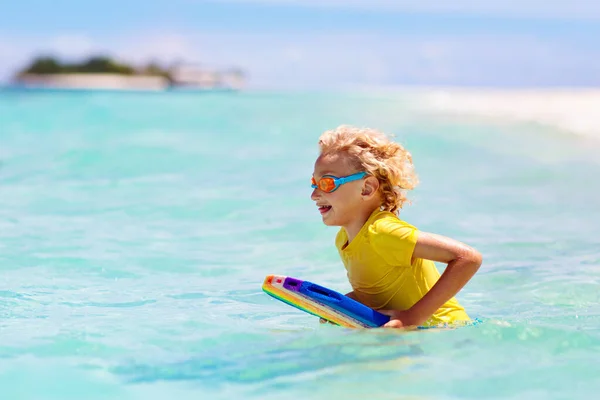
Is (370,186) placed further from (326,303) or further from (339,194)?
(326,303)

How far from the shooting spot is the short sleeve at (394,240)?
11.0 ft

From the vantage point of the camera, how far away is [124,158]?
13336 millimetres

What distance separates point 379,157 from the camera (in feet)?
11.8

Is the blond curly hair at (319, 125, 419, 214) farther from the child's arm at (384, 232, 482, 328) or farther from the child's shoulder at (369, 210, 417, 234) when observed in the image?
the child's arm at (384, 232, 482, 328)

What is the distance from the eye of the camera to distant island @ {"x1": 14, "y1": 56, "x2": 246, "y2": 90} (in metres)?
125

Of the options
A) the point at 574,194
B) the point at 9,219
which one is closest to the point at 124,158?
the point at 9,219

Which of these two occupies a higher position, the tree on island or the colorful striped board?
the tree on island

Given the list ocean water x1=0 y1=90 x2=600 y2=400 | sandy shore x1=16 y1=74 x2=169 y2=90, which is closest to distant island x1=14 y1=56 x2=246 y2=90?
sandy shore x1=16 y1=74 x2=169 y2=90

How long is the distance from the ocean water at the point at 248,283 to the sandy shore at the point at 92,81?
115 meters

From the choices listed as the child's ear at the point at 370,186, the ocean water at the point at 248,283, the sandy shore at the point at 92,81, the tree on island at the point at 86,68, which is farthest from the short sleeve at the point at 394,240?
the tree on island at the point at 86,68

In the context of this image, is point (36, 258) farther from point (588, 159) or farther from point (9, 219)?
point (588, 159)

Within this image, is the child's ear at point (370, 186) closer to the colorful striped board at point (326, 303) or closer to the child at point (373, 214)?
the child at point (373, 214)

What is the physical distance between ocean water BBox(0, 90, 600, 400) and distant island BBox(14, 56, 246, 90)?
115821 mm

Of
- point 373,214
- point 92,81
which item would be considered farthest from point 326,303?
point 92,81
